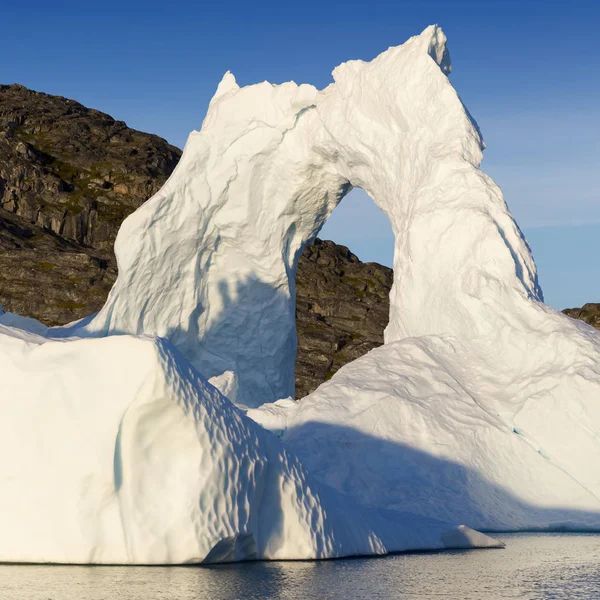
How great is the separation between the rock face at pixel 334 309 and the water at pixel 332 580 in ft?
249

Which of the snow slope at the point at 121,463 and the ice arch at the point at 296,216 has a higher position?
the ice arch at the point at 296,216

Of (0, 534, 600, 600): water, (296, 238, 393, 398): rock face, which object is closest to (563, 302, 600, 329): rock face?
(296, 238, 393, 398): rock face

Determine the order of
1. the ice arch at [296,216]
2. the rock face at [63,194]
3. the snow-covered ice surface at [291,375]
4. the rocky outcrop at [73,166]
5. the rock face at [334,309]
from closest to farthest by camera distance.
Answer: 1. the snow-covered ice surface at [291,375]
2. the ice arch at [296,216]
3. the rock face at [63,194]
4. the rock face at [334,309]
5. the rocky outcrop at [73,166]

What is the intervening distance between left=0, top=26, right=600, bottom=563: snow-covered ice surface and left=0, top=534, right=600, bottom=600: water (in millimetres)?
825

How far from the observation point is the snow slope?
14172mm

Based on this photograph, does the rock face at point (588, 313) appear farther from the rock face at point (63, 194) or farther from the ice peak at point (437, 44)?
the ice peak at point (437, 44)

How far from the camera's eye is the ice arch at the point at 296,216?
26453 mm

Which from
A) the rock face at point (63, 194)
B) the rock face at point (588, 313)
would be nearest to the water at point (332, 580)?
the rock face at point (63, 194)

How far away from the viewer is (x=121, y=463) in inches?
563

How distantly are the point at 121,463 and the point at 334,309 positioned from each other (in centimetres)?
9598

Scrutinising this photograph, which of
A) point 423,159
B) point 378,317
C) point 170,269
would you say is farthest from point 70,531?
point 378,317

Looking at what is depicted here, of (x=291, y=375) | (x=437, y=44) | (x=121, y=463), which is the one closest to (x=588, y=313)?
(x=291, y=375)

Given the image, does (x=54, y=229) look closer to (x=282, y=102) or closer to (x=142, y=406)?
(x=282, y=102)

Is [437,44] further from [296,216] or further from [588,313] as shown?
[588,313]
